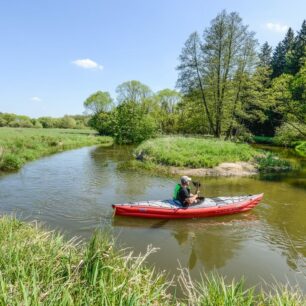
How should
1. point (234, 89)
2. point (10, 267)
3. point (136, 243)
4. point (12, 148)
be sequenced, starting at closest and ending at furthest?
point (10, 267), point (136, 243), point (12, 148), point (234, 89)

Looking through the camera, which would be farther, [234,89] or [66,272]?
[234,89]

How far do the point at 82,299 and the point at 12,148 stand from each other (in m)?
19.2

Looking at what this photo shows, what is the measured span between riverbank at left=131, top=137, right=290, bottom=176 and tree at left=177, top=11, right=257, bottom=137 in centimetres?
734

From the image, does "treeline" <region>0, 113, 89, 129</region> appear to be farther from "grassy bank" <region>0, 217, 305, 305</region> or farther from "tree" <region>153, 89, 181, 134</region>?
"grassy bank" <region>0, 217, 305, 305</region>

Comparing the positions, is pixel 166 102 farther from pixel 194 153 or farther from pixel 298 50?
pixel 194 153

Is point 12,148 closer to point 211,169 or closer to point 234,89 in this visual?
point 211,169

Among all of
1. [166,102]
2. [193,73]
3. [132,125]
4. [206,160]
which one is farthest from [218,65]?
[166,102]

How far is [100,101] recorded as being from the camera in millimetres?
63906

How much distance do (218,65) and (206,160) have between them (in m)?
12.1

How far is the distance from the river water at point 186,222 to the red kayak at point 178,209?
21 cm

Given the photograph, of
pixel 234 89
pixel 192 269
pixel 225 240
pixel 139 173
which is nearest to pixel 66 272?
pixel 192 269

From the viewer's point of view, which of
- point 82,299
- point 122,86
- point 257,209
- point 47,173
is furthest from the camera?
point 122,86

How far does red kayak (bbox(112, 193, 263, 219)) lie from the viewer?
9.54m

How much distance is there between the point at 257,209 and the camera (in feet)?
37.4
